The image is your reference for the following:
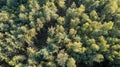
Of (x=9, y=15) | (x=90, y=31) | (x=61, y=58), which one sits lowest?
(x=61, y=58)

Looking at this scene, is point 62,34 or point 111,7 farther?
point 111,7

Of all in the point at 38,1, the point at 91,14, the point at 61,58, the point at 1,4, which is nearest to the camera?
the point at 61,58

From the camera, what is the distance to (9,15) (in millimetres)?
24297

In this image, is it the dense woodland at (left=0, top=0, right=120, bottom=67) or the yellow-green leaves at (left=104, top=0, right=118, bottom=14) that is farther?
the yellow-green leaves at (left=104, top=0, right=118, bottom=14)

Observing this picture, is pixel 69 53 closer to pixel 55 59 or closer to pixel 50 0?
pixel 55 59

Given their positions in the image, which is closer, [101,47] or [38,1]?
[101,47]

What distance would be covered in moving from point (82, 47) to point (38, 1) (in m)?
5.65

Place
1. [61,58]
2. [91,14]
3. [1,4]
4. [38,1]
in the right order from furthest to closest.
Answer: [1,4]
[38,1]
[91,14]
[61,58]

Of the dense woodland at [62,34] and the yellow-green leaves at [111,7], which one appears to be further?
the yellow-green leaves at [111,7]

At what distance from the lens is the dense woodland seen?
71.1 ft

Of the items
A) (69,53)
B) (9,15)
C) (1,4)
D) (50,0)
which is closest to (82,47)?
(69,53)

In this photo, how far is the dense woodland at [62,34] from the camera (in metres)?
21.7

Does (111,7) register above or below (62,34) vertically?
above

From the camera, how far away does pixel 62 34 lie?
21844 millimetres
